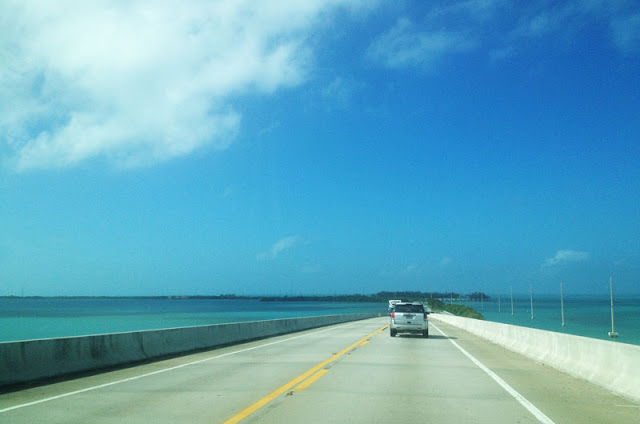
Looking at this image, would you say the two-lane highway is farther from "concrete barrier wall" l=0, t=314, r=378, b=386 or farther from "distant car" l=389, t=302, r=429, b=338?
"distant car" l=389, t=302, r=429, b=338

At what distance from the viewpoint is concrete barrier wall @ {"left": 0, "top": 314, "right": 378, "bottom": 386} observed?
41.3 feet

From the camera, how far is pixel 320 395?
11008 mm

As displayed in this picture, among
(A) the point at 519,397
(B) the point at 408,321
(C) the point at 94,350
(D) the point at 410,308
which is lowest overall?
(A) the point at 519,397

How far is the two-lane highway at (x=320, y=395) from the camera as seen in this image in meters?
9.11

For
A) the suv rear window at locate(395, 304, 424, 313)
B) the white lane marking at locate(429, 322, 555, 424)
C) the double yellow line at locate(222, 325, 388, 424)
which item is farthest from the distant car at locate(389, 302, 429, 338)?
the white lane marking at locate(429, 322, 555, 424)

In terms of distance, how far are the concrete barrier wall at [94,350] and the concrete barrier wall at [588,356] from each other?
37.3 ft

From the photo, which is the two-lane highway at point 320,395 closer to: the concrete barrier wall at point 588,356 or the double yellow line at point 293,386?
the double yellow line at point 293,386

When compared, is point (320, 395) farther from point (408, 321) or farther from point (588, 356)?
point (408, 321)

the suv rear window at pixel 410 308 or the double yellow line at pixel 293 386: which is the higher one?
the suv rear window at pixel 410 308

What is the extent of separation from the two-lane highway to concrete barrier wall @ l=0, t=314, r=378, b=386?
72cm

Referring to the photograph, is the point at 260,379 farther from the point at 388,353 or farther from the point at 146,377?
the point at 388,353

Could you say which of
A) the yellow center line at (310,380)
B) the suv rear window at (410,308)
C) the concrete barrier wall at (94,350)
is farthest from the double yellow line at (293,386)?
the suv rear window at (410,308)

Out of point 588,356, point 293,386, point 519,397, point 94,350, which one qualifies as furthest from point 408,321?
point 519,397

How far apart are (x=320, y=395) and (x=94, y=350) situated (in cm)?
721
